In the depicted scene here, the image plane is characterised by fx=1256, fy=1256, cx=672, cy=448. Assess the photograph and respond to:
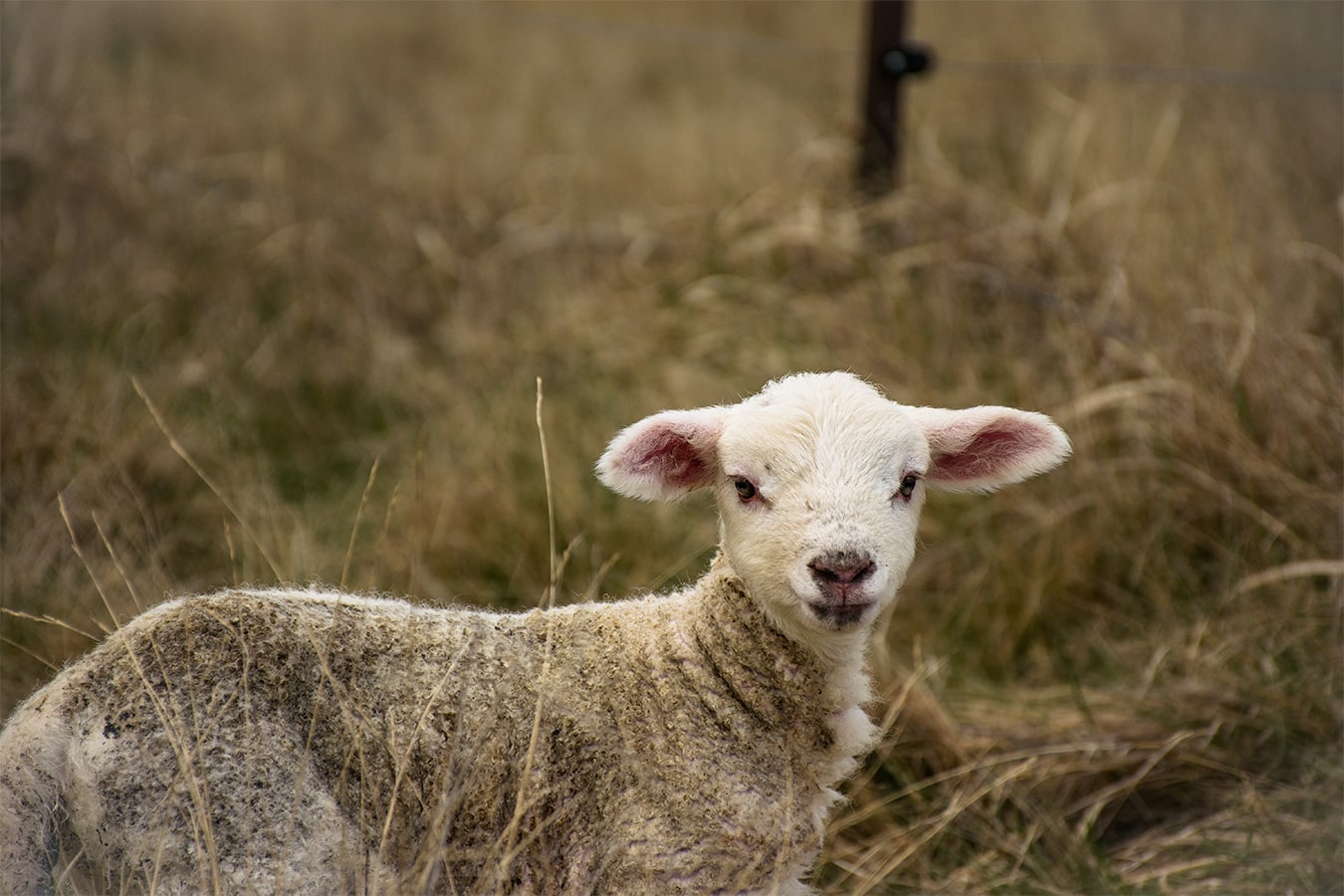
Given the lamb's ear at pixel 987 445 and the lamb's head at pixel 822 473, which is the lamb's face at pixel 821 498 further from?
the lamb's ear at pixel 987 445

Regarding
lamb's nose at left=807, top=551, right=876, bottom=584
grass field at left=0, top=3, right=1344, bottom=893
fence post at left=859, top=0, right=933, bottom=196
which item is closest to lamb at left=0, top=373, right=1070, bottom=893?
lamb's nose at left=807, top=551, right=876, bottom=584

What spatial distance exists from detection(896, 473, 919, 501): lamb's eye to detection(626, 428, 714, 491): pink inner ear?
1.44ft

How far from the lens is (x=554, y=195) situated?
736 cm

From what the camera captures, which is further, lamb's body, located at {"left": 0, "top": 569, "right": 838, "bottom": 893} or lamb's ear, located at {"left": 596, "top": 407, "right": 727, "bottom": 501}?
lamb's ear, located at {"left": 596, "top": 407, "right": 727, "bottom": 501}

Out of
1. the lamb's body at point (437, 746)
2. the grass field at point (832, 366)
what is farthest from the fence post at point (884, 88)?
the lamb's body at point (437, 746)

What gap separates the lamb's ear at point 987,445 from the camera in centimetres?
269

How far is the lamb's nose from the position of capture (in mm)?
2281

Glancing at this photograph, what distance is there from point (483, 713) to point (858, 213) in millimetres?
3965

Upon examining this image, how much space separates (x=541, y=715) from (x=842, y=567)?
69cm

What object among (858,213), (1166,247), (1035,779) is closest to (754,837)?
(1035,779)

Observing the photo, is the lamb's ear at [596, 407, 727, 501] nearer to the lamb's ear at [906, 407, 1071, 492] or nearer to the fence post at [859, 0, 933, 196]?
the lamb's ear at [906, 407, 1071, 492]

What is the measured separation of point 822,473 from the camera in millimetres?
2418

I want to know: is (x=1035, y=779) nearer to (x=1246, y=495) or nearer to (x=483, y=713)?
(x=1246, y=495)

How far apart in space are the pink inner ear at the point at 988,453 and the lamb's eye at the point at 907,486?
0.21 metres
